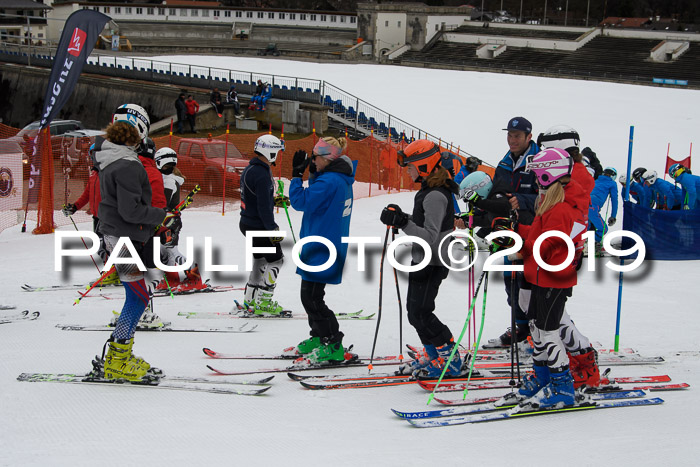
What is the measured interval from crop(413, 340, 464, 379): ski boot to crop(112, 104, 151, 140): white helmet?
2728 mm

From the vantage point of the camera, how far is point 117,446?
4.03 metres

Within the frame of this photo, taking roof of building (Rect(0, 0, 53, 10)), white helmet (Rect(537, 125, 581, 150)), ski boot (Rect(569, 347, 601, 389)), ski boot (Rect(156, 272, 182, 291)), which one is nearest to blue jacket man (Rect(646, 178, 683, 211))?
white helmet (Rect(537, 125, 581, 150))

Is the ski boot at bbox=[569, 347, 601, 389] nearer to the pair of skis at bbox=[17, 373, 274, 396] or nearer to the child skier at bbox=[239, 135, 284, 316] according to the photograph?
the pair of skis at bbox=[17, 373, 274, 396]

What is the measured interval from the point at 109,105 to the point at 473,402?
35.3 meters

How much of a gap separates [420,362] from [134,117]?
2.81 metres

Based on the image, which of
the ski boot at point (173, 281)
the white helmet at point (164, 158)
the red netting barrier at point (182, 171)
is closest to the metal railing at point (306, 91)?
the red netting barrier at point (182, 171)

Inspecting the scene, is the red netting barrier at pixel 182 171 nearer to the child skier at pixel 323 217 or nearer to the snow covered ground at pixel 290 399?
the snow covered ground at pixel 290 399

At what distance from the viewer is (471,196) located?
Answer: 5.62 metres

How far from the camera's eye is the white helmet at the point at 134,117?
16.5ft

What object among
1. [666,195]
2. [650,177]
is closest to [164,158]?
[650,177]

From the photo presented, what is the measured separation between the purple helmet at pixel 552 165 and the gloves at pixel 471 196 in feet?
2.83

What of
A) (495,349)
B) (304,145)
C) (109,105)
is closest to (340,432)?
(495,349)

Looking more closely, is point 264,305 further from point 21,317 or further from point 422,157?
point 422,157

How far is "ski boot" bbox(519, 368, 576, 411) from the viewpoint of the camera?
4.84 m
